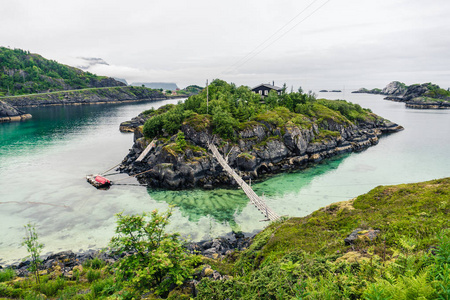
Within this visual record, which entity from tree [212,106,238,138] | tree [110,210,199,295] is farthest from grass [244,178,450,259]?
tree [212,106,238,138]

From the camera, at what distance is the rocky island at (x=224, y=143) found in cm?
3753

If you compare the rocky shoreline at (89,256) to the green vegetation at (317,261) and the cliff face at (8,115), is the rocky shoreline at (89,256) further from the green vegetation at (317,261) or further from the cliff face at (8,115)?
the cliff face at (8,115)

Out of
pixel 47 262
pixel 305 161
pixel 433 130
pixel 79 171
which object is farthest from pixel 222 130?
pixel 433 130

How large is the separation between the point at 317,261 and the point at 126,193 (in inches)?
1260

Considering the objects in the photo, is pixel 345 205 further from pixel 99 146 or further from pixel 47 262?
pixel 99 146

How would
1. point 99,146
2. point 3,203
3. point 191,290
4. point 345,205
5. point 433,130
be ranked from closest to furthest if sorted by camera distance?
point 191,290 → point 345,205 → point 3,203 → point 99,146 → point 433,130

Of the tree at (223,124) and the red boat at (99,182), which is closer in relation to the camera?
the red boat at (99,182)

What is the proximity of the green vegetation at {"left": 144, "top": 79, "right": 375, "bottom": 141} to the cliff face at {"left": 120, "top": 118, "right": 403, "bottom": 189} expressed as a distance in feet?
6.03

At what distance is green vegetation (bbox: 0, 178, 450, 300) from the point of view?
222 inches

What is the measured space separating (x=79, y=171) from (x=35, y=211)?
14.6m

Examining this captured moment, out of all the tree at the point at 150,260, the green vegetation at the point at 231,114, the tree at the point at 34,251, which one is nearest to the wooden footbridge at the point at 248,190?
the green vegetation at the point at 231,114

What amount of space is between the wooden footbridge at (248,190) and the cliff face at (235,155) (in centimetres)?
120

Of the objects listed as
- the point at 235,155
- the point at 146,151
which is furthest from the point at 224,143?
the point at 146,151

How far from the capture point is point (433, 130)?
81938 mm
